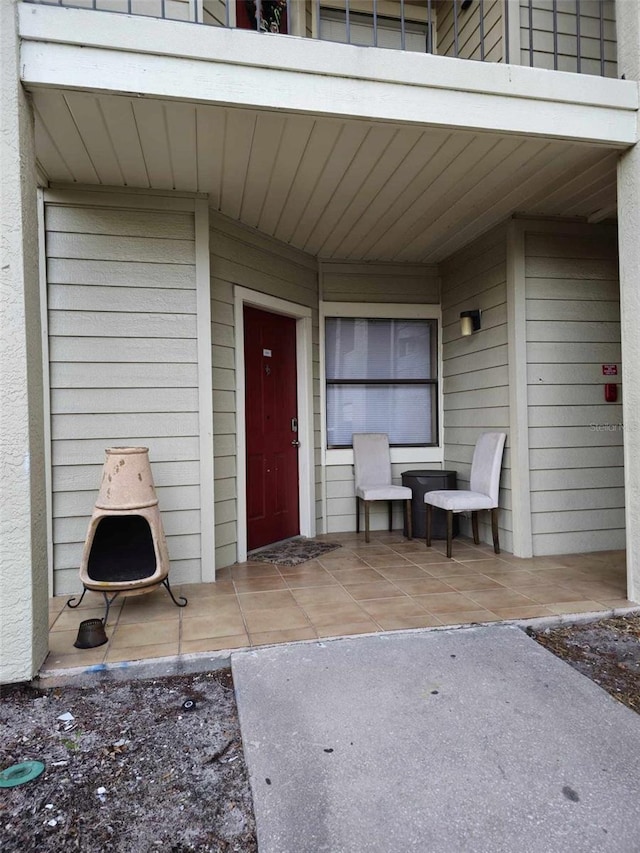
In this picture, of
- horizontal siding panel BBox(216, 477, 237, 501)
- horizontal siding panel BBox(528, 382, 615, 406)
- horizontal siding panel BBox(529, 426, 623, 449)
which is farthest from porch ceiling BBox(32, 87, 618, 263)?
horizontal siding panel BBox(216, 477, 237, 501)

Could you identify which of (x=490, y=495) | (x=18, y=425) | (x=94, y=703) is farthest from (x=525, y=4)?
(x=94, y=703)

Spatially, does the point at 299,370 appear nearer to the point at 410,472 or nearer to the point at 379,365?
the point at 379,365

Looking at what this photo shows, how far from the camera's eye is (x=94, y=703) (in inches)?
77.0

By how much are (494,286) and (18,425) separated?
3.31m

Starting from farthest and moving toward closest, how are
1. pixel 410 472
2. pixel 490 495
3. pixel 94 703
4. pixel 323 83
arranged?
1. pixel 410 472
2. pixel 490 495
3. pixel 323 83
4. pixel 94 703

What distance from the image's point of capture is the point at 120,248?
3.14m

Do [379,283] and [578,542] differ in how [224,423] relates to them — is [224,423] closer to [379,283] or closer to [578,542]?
[379,283]

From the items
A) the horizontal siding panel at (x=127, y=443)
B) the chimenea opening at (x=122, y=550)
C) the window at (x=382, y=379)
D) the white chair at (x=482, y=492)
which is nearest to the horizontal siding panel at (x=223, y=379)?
the horizontal siding panel at (x=127, y=443)

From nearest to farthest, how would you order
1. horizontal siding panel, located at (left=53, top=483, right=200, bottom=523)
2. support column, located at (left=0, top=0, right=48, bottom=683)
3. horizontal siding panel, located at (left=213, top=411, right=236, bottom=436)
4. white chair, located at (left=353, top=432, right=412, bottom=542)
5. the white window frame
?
support column, located at (left=0, top=0, right=48, bottom=683)
horizontal siding panel, located at (left=53, top=483, right=200, bottom=523)
horizontal siding panel, located at (left=213, top=411, right=236, bottom=436)
white chair, located at (left=353, top=432, right=412, bottom=542)
the white window frame

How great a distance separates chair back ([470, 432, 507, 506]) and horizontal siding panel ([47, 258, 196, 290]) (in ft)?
7.78

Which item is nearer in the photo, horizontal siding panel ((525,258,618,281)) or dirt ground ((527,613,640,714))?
dirt ground ((527,613,640,714))

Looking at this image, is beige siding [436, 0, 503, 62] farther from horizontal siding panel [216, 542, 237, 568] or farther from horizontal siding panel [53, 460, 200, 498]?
horizontal siding panel [216, 542, 237, 568]

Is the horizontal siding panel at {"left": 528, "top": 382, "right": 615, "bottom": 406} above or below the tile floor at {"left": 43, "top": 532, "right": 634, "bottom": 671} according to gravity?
above

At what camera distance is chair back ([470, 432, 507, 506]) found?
3.76 metres
